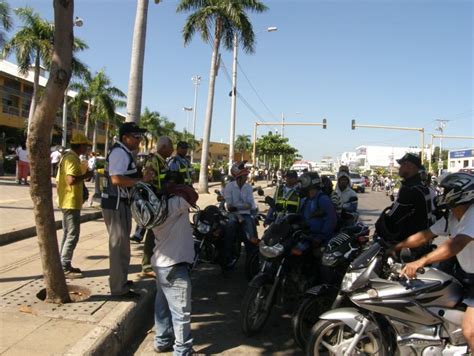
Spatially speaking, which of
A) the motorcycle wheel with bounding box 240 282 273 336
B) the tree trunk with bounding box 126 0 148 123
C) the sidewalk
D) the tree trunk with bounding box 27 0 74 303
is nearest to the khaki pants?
the sidewalk

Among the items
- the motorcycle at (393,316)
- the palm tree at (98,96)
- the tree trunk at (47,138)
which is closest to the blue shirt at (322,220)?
the motorcycle at (393,316)

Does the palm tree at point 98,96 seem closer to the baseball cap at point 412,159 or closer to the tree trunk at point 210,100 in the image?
the tree trunk at point 210,100

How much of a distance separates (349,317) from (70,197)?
378cm

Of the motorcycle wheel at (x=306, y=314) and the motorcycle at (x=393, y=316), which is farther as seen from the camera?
the motorcycle wheel at (x=306, y=314)

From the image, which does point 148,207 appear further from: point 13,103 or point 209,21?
point 13,103

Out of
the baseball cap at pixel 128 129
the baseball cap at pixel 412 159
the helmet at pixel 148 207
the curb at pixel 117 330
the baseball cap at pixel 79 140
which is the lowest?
the curb at pixel 117 330

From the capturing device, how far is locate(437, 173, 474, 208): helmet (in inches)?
127

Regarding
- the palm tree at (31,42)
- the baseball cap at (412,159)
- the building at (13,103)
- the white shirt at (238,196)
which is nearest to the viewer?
the baseball cap at (412,159)

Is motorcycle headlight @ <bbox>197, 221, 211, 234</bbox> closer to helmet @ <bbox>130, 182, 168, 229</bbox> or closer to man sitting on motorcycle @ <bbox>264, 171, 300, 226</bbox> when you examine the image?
man sitting on motorcycle @ <bbox>264, 171, 300, 226</bbox>

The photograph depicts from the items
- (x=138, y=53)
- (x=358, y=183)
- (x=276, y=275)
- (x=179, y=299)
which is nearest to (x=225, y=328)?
(x=276, y=275)

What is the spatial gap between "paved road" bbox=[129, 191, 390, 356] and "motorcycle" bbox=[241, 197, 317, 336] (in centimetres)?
19

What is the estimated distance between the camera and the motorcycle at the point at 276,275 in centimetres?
454

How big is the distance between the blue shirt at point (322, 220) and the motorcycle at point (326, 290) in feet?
1.48

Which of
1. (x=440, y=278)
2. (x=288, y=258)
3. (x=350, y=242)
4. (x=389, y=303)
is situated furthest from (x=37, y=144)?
(x=440, y=278)
